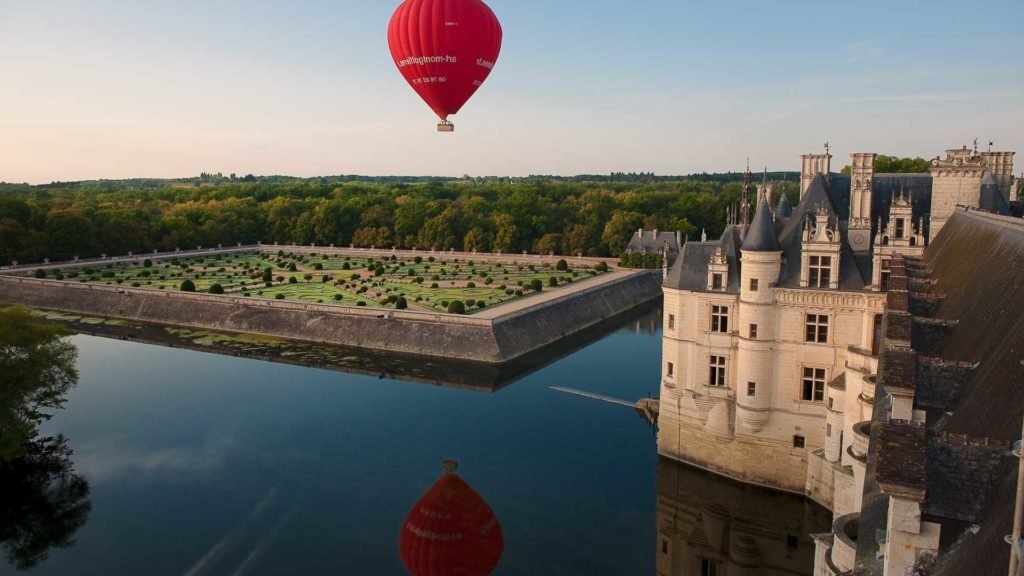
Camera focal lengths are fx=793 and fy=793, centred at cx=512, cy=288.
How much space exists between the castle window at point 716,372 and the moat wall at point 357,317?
46.3 ft

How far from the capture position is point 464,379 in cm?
3027

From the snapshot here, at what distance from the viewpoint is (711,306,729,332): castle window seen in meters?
19.2

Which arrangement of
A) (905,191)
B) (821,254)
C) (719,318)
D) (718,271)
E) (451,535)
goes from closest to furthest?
(451,535), (821,254), (718,271), (719,318), (905,191)

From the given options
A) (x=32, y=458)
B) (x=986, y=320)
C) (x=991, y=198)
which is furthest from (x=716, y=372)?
(x=32, y=458)

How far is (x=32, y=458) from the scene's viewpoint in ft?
71.0

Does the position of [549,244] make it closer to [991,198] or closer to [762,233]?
[991,198]

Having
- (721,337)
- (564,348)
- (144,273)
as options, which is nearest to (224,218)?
(144,273)

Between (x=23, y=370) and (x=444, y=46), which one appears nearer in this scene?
(x=23, y=370)

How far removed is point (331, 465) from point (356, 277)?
29.5 metres

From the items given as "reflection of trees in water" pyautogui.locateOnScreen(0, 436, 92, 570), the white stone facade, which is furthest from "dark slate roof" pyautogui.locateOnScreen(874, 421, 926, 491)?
"reflection of trees in water" pyautogui.locateOnScreen(0, 436, 92, 570)

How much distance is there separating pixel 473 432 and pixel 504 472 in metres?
3.59

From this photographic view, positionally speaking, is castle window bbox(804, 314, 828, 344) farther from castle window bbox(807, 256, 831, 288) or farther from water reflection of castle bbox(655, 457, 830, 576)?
water reflection of castle bbox(655, 457, 830, 576)

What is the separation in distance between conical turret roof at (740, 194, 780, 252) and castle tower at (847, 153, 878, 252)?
3.00 meters

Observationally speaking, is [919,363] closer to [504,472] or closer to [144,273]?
[504,472]
